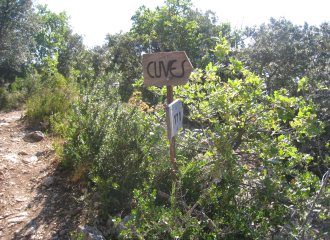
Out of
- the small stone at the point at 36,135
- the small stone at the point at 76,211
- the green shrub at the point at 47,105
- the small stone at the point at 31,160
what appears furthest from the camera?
the green shrub at the point at 47,105

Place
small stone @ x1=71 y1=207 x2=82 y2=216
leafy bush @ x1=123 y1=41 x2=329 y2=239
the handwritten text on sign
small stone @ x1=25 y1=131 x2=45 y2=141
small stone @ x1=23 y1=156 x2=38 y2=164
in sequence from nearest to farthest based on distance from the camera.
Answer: leafy bush @ x1=123 y1=41 x2=329 y2=239
the handwritten text on sign
small stone @ x1=71 y1=207 x2=82 y2=216
small stone @ x1=23 y1=156 x2=38 y2=164
small stone @ x1=25 y1=131 x2=45 y2=141

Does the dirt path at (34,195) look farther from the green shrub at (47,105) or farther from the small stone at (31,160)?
the green shrub at (47,105)

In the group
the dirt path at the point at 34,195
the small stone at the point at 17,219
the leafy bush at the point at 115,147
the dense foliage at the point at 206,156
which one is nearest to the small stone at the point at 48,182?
the dirt path at the point at 34,195

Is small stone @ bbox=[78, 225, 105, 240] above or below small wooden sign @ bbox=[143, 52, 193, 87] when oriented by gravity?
below

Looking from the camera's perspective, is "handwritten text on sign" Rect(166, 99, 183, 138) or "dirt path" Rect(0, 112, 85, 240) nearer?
"handwritten text on sign" Rect(166, 99, 183, 138)

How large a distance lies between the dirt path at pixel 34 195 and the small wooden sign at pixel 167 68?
142cm

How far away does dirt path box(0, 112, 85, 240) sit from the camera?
7.50 feet

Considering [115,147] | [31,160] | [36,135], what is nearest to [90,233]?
[115,147]

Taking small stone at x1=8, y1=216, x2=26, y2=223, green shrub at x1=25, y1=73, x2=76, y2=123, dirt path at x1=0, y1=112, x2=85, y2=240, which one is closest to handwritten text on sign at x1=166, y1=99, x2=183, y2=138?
dirt path at x1=0, y1=112, x2=85, y2=240

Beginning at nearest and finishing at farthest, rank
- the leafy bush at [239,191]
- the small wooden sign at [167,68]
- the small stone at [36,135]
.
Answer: the leafy bush at [239,191] → the small wooden sign at [167,68] → the small stone at [36,135]

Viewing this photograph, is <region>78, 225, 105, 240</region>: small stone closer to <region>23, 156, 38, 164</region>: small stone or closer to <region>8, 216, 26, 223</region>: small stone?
<region>8, 216, 26, 223</region>: small stone

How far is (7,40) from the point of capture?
984cm

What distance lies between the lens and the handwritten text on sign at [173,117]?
75.8 inches

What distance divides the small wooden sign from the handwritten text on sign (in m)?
0.25
